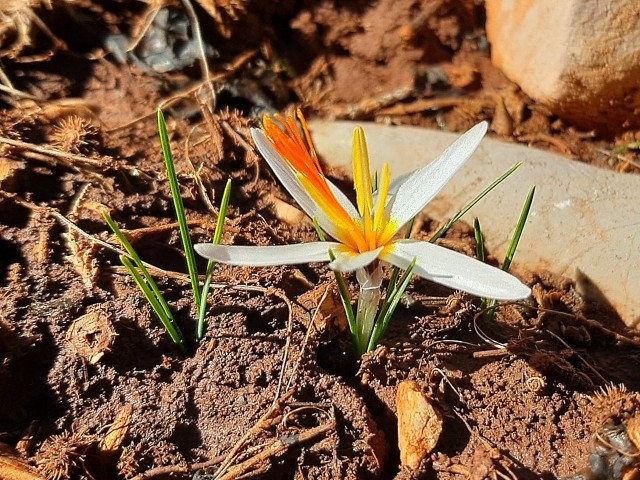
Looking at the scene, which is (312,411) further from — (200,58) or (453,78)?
(453,78)

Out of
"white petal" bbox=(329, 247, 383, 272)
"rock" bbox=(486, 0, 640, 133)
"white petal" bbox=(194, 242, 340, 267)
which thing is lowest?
"white petal" bbox=(329, 247, 383, 272)

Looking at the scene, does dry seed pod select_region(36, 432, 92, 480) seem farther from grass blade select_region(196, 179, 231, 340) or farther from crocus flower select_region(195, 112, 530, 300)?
crocus flower select_region(195, 112, 530, 300)

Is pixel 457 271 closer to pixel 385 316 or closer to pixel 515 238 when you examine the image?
pixel 385 316

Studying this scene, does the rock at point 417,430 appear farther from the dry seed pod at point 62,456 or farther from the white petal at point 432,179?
the dry seed pod at point 62,456

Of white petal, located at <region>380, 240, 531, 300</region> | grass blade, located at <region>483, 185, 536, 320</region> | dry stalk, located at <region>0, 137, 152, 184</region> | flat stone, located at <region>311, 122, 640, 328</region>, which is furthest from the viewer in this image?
flat stone, located at <region>311, 122, 640, 328</region>

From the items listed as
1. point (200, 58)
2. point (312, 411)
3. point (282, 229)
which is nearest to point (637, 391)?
point (312, 411)

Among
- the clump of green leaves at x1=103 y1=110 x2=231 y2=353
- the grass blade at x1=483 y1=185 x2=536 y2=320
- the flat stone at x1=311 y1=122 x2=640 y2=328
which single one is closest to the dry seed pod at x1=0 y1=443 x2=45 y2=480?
the clump of green leaves at x1=103 y1=110 x2=231 y2=353

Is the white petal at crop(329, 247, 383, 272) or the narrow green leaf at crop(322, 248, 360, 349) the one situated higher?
the white petal at crop(329, 247, 383, 272)
